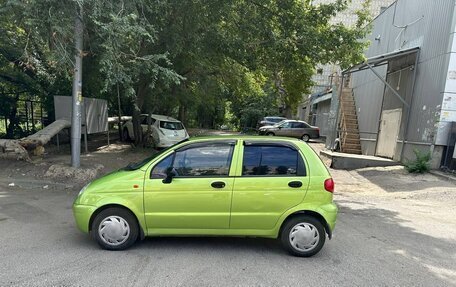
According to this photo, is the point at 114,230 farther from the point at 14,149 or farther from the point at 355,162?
the point at 355,162

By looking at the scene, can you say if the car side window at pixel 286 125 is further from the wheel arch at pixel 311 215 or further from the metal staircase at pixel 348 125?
the wheel arch at pixel 311 215

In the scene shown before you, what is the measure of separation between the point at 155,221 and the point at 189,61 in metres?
8.18

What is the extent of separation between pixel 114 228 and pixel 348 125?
1789cm

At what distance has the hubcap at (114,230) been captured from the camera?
15.1 ft

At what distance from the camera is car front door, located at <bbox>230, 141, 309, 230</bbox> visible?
460cm

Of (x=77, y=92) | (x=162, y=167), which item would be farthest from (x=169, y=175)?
(x=77, y=92)

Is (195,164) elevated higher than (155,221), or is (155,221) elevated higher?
(195,164)

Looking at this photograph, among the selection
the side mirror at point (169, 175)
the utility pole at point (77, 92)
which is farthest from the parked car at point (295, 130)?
the side mirror at point (169, 175)

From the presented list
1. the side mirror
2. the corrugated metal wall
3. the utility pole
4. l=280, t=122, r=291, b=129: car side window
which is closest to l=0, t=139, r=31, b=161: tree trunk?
the utility pole

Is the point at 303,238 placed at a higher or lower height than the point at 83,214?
lower

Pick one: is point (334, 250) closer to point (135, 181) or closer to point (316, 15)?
point (135, 181)

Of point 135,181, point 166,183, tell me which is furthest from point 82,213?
point 166,183

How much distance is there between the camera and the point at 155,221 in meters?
4.64

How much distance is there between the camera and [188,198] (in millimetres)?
4586
